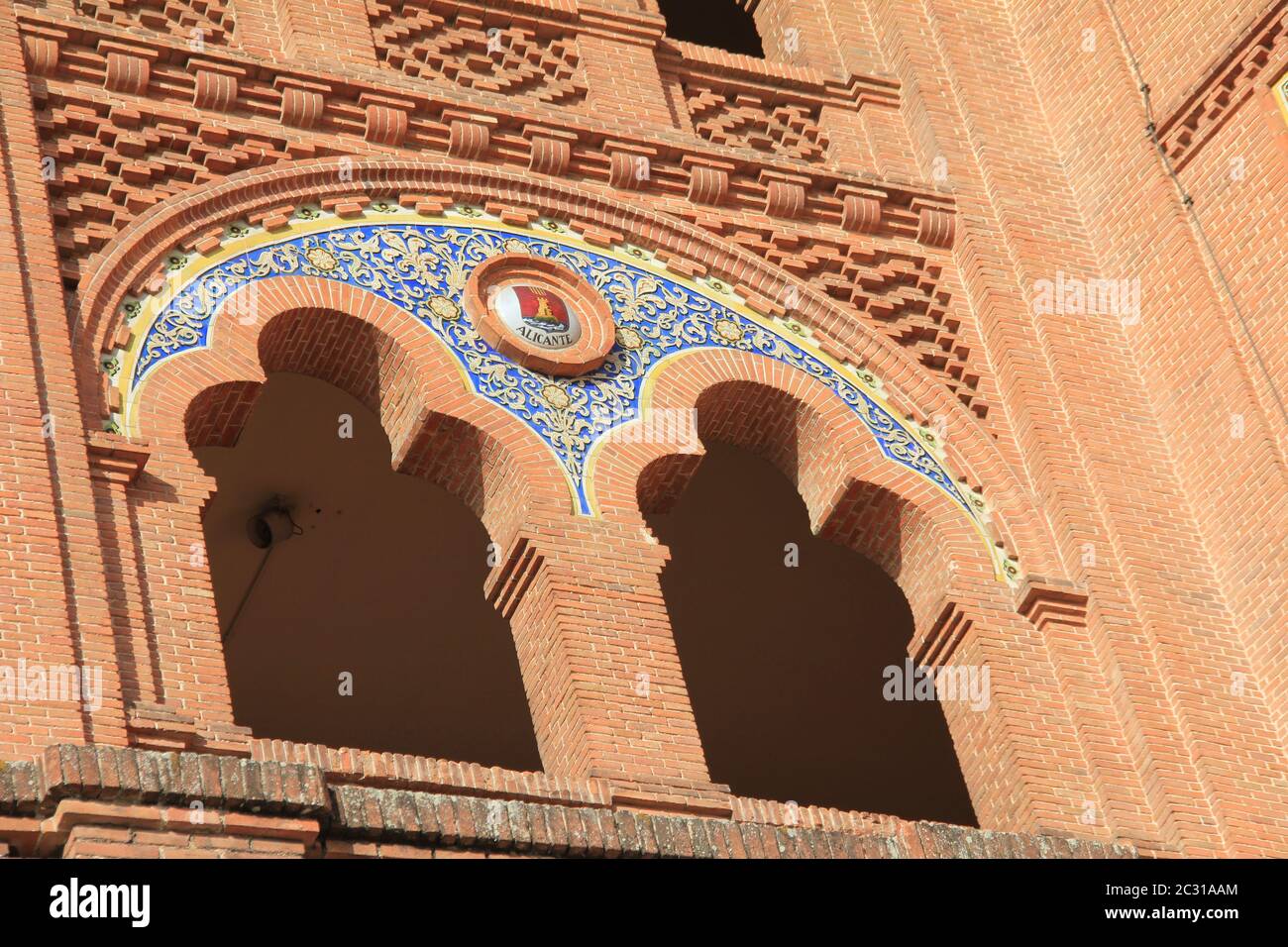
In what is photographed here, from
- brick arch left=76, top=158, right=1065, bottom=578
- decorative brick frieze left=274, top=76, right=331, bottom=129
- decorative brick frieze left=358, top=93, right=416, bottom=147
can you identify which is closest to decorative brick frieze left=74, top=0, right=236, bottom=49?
decorative brick frieze left=274, top=76, right=331, bottom=129

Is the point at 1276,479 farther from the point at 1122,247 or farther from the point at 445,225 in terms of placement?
the point at 445,225

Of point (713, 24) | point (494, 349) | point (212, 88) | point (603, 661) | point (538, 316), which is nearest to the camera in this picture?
point (603, 661)

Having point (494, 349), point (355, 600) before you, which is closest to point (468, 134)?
point (494, 349)

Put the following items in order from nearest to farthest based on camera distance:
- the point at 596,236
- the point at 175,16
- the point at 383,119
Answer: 1. the point at 383,119
2. the point at 596,236
3. the point at 175,16

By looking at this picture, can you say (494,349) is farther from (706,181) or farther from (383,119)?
(706,181)

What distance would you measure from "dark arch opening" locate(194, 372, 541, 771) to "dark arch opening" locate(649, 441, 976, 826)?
112 cm

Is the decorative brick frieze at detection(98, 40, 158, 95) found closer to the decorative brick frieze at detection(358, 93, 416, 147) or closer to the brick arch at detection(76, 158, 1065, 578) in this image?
the brick arch at detection(76, 158, 1065, 578)

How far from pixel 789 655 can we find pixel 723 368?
3960mm

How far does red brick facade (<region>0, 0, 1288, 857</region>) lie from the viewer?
923 cm

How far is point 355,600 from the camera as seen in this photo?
1431 centimetres

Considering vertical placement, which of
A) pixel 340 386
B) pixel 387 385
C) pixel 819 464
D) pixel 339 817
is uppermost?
pixel 340 386

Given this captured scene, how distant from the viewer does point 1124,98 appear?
13000mm
